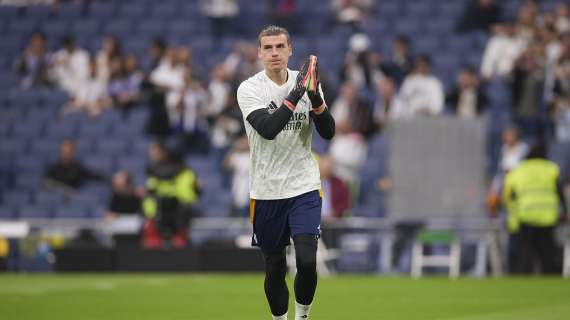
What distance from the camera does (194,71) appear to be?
22875 millimetres

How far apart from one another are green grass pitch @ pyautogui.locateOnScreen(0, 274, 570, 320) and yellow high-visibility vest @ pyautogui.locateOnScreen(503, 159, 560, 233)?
48.0 inches

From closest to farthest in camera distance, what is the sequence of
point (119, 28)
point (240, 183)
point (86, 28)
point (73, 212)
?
point (240, 183), point (73, 212), point (119, 28), point (86, 28)

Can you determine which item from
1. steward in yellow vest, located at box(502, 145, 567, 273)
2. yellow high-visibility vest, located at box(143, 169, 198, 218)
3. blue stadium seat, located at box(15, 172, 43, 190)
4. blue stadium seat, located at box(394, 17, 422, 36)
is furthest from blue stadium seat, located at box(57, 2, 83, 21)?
steward in yellow vest, located at box(502, 145, 567, 273)

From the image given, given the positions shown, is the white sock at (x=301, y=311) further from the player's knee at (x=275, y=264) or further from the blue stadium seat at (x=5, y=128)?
the blue stadium seat at (x=5, y=128)

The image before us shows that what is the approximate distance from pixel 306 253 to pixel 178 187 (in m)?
11.2

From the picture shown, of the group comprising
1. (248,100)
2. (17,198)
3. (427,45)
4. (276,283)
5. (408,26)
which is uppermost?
(408,26)

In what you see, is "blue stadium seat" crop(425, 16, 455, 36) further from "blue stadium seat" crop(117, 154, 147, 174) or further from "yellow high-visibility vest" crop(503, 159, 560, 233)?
"yellow high-visibility vest" crop(503, 159, 560, 233)

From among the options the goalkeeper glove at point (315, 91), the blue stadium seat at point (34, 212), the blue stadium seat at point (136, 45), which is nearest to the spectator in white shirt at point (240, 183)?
the blue stadium seat at point (34, 212)

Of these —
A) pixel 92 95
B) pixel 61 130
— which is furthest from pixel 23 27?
pixel 61 130

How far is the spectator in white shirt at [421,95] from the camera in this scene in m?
20.4

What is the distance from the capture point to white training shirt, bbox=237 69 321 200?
7.99 metres

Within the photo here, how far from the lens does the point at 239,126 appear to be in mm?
21797

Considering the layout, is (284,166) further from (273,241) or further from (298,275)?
(298,275)

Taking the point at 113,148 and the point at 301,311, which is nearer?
the point at 301,311
